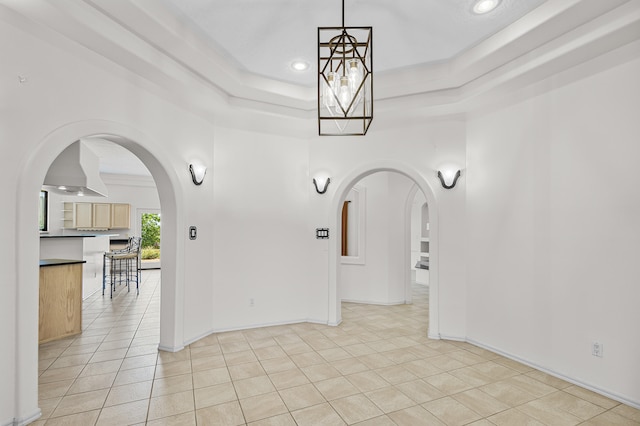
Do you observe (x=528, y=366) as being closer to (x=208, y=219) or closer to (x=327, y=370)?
(x=327, y=370)

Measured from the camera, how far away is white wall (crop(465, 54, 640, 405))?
278 centimetres

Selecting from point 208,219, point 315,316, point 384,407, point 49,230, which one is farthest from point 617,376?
point 49,230

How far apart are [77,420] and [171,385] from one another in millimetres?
701

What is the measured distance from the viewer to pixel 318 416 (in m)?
2.56

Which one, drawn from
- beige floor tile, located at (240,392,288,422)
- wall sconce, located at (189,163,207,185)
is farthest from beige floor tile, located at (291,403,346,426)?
wall sconce, located at (189,163,207,185)

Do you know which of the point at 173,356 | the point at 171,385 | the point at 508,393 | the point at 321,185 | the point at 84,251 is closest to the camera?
the point at 508,393

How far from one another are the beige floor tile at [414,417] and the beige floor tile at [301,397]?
0.59 m

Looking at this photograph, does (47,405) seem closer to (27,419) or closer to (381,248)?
(27,419)

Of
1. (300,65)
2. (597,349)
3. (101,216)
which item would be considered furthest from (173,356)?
(101,216)

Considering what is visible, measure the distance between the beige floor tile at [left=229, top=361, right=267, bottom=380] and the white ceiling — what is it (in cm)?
311

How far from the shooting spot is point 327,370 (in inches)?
133

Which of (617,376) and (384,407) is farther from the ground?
(617,376)

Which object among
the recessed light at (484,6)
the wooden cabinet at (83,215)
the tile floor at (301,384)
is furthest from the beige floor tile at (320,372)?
the wooden cabinet at (83,215)

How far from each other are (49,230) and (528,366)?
1094 centimetres
